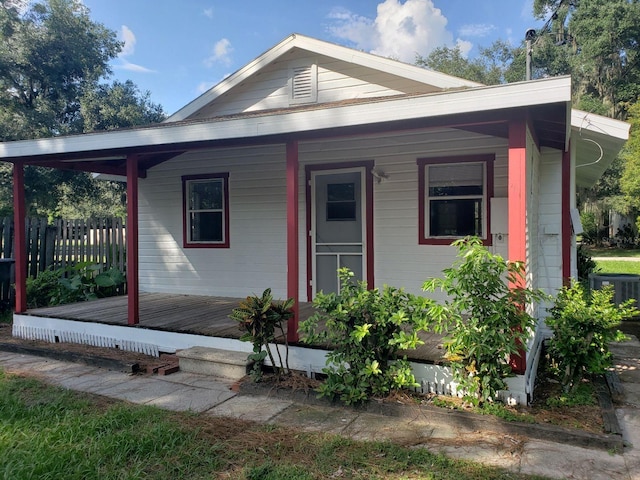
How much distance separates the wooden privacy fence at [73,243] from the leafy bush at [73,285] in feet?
1.04

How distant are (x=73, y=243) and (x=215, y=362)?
17.9 ft

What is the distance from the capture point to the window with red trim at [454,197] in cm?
540

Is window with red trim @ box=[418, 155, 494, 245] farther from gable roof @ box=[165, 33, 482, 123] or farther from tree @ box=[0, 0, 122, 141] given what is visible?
tree @ box=[0, 0, 122, 141]

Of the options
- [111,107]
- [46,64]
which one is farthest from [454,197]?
[46,64]

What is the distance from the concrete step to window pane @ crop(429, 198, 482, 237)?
289cm

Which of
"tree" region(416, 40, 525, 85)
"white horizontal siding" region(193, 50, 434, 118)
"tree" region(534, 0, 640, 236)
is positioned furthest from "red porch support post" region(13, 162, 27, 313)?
"tree" region(416, 40, 525, 85)

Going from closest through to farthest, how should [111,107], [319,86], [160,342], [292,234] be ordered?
[292,234] < [160,342] < [319,86] < [111,107]

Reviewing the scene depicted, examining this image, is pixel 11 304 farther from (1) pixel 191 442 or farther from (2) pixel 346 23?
(2) pixel 346 23

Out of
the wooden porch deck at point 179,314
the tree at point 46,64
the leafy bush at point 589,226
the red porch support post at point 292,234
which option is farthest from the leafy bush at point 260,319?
the leafy bush at point 589,226

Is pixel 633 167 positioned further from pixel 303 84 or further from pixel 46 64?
pixel 46 64

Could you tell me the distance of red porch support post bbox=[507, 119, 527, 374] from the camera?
10.9 feet

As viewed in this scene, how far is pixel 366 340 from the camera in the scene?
11.8 ft

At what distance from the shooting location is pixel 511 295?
3.17 meters

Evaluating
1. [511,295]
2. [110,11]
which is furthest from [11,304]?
[110,11]
